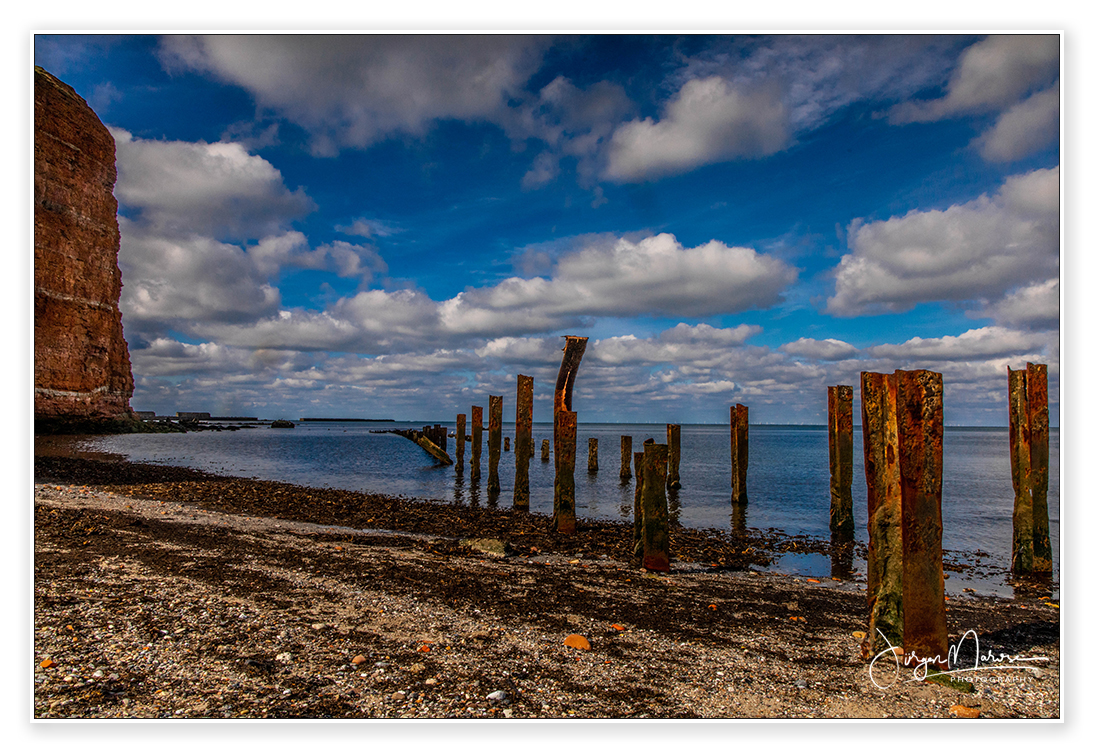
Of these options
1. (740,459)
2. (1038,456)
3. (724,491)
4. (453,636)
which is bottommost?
(724,491)

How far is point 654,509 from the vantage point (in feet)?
29.5

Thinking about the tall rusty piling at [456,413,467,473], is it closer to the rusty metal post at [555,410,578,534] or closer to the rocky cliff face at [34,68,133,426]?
the rusty metal post at [555,410,578,534]

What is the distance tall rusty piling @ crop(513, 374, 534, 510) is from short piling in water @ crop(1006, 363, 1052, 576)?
11.2 m

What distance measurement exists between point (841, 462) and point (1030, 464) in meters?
5.38

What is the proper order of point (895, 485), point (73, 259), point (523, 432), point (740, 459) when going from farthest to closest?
point (73, 259) < point (740, 459) < point (523, 432) < point (895, 485)

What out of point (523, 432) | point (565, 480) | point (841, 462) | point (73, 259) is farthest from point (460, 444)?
point (73, 259)

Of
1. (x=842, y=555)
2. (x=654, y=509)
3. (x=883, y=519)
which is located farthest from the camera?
(x=842, y=555)

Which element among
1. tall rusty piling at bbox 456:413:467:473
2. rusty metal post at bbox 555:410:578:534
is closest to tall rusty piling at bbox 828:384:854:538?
rusty metal post at bbox 555:410:578:534

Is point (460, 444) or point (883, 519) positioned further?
point (460, 444)

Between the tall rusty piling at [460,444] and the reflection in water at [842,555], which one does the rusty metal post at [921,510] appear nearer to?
the reflection in water at [842,555]

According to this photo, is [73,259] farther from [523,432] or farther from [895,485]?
[895,485]

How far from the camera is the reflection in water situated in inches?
427
